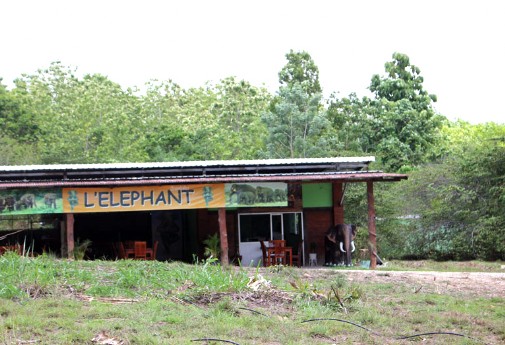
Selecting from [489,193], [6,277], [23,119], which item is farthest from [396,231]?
[23,119]

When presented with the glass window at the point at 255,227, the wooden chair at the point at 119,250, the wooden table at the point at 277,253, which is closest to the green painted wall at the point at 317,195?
the glass window at the point at 255,227

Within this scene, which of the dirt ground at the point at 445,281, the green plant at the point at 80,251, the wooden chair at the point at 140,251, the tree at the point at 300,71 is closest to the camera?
the dirt ground at the point at 445,281

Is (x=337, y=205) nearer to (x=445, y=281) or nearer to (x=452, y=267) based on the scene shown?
(x=452, y=267)

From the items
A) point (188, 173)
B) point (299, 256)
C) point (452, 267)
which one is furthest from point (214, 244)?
point (452, 267)

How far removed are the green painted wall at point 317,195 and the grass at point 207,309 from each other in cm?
1028

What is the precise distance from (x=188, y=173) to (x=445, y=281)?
31.8 ft

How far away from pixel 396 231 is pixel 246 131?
22.0 meters

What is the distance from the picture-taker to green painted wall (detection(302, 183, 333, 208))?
80.2 feet

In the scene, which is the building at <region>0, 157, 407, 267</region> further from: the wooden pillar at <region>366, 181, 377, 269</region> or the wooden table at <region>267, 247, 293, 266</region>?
the wooden table at <region>267, 247, 293, 266</region>

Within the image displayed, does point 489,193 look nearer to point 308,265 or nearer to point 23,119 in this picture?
point 308,265

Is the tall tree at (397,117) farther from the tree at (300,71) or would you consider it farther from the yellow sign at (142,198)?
the yellow sign at (142,198)

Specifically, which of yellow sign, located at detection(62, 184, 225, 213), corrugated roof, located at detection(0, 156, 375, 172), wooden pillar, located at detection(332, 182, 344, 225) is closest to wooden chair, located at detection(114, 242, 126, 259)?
yellow sign, located at detection(62, 184, 225, 213)

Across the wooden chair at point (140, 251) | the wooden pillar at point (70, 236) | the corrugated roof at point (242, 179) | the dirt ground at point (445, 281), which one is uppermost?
the corrugated roof at point (242, 179)

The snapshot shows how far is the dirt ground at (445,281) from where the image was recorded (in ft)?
47.8
